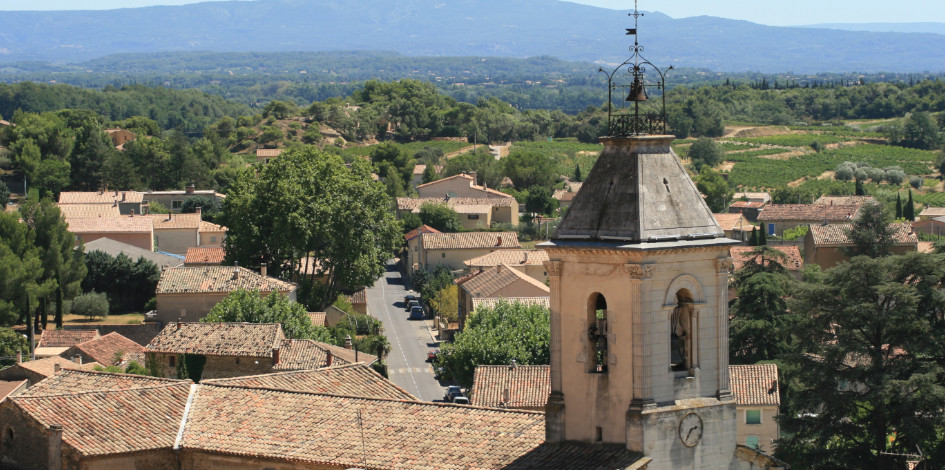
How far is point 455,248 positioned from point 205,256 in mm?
Result: 16334

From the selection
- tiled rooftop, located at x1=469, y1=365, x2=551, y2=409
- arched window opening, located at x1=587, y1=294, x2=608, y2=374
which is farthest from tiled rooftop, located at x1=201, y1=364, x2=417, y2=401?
tiled rooftop, located at x1=469, y1=365, x2=551, y2=409

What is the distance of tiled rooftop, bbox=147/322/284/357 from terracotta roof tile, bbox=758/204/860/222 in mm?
65813

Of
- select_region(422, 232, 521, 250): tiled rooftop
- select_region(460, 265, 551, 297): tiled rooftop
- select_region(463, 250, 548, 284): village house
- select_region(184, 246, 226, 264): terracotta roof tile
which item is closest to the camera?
select_region(460, 265, 551, 297): tiled rooftop

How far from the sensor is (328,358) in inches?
1716

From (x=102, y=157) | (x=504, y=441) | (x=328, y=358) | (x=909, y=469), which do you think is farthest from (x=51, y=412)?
(x=102, y=157)

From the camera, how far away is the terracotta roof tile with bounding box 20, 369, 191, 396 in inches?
1139

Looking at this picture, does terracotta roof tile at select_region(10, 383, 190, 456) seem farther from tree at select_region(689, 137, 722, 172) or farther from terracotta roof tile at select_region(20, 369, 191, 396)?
tree at select_region(689, 137, 722, 172)

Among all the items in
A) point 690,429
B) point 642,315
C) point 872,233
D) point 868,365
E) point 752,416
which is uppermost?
point 642,315

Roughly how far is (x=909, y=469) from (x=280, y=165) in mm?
45938

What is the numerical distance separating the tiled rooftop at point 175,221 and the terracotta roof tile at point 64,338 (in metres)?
38.2

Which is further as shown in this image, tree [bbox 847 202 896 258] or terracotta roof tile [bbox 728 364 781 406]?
tree [bbox 847 202 896 258]

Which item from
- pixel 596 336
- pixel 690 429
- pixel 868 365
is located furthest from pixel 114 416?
pixel 868 365

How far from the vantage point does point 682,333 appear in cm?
2119

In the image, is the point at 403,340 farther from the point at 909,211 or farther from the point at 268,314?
the point at 909,211
